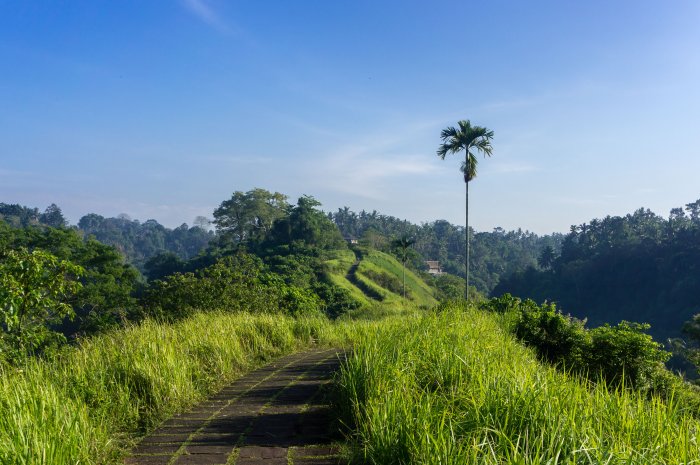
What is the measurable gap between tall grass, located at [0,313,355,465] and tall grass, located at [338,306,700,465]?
1.68 metres

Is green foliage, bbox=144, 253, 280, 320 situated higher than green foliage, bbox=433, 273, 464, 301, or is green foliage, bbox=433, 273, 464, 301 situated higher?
green foliage, bbox=144, 253, 280, 320

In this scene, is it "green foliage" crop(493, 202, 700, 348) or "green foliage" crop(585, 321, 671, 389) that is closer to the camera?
"green foliage" crop(585, 321, 671, 389)

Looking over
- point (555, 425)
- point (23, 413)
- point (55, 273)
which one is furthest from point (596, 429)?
point (55, 273)

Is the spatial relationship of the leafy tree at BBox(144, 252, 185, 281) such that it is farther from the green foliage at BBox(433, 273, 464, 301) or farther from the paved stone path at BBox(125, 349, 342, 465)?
the paved stone path at BBox(125, 349, 342, 465)

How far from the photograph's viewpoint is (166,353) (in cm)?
542

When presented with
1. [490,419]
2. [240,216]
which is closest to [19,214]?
[240,216]

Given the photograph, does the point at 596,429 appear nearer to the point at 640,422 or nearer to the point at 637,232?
the point at 640,422

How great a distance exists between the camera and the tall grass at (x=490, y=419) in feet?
8.84

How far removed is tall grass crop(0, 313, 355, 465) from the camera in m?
3.26

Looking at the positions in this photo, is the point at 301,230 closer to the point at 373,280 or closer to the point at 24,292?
the point at 373,280

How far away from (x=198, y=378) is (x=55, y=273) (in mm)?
2419

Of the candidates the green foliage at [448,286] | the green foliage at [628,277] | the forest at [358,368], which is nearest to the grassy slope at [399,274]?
the green foliage at [448,286]

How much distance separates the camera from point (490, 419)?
317cm

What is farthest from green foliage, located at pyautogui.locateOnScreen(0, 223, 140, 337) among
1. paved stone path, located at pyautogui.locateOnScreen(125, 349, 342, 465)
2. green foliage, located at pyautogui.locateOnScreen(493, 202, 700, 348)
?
green foliage, located at pyautogui.locateOnScreen(493, 202, 700, 348)
